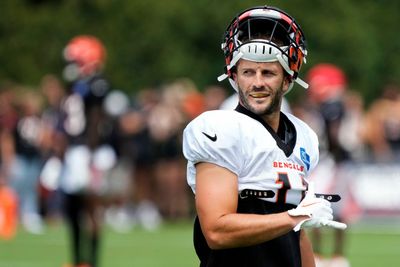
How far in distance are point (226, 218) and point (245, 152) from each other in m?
0.27

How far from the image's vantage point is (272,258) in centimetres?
481

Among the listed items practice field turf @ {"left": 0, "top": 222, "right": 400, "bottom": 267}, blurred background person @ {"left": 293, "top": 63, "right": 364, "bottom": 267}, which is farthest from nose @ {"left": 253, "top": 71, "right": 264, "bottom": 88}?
practice field turf @ {"left": 0, "top": 222, "right": 400, "bottom": 267}

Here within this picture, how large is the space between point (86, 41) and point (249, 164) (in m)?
6.92

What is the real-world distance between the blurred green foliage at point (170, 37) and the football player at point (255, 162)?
60.7 feet

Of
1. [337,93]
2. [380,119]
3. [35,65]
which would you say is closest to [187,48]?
[35,65]

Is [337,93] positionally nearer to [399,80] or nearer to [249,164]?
[249,164]

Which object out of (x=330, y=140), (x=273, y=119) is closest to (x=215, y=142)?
(x=273, y=119)

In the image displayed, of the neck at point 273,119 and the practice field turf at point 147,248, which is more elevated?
the practice field turf at point 147,248

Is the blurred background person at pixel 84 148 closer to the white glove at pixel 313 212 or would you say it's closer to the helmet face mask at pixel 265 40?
the helmet face mask at pixel 265 40

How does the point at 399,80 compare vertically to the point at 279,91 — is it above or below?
above

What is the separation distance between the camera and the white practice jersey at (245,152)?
4.65 meters

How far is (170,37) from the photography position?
2425 cm

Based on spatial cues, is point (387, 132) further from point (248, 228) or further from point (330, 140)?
point (248, 228)

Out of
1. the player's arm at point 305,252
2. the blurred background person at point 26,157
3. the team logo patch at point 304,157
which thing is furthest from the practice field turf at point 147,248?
the team logo patch at point 304,157
